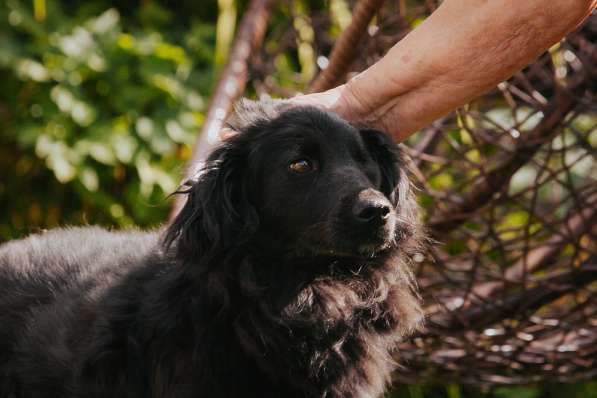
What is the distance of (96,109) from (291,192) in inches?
124

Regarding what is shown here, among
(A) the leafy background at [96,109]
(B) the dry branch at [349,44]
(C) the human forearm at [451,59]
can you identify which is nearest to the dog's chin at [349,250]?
(C) the human forearm at [451,59]

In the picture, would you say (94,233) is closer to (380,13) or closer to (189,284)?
(189,284)

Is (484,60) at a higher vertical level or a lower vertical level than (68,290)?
higher

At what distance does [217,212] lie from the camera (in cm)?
270

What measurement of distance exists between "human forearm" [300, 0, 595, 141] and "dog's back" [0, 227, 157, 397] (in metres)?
0.88

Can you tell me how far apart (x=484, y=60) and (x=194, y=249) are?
1.02 meters

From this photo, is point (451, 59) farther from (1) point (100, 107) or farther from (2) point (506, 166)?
(1) point (100, 107)

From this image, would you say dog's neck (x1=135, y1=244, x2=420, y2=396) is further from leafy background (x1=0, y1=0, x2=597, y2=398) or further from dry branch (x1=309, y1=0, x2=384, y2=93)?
leafy background (x1=0, y1=0, x2=597, y2=398)

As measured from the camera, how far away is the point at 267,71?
4.51 meters

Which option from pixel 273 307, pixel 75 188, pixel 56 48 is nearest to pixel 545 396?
pixel 273 307

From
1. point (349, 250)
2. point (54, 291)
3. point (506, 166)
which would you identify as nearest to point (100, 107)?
point (54, 291)

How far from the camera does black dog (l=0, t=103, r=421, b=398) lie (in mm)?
2619

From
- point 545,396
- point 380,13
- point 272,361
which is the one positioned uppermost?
point 380,13

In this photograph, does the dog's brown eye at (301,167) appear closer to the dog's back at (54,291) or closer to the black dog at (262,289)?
the black dog at (262,289)
